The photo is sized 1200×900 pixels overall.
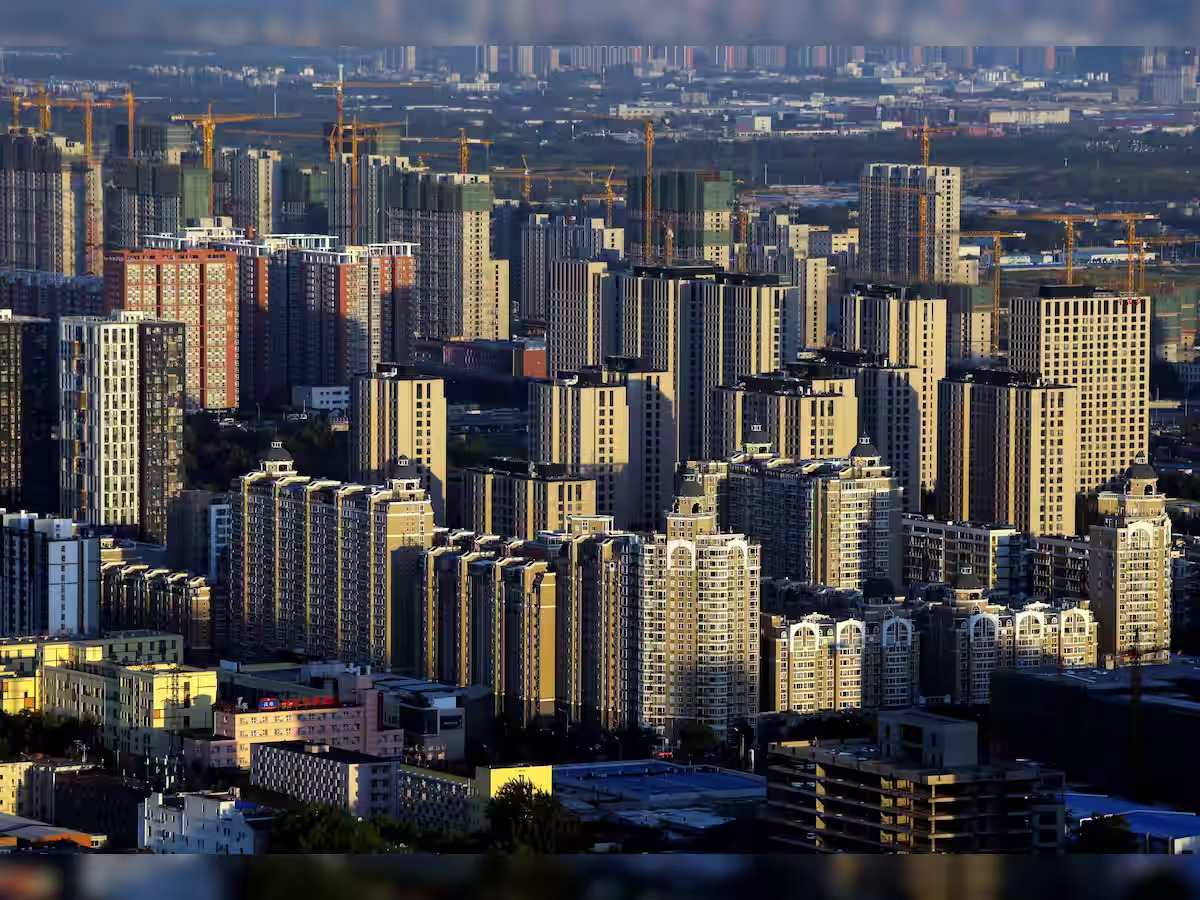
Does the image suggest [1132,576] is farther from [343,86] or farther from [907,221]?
[907,221]

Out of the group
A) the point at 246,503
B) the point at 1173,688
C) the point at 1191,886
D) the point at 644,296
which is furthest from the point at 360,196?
the point at 1191,886

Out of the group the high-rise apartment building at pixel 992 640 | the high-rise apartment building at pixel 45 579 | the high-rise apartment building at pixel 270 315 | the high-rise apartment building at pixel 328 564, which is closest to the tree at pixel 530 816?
the high-rise apartment building at pixel 992 640

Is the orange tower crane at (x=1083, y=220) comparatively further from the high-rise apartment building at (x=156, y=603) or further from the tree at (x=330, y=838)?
the tree at (x=330, y=838)

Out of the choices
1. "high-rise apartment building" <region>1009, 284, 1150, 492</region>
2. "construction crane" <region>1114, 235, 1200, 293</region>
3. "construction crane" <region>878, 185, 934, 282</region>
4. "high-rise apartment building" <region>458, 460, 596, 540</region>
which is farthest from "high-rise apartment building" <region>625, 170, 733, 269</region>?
"high-rise apartment building" <region>458, 460, 596, 540</region>

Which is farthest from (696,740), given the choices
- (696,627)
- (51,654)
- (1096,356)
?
(1096,356)

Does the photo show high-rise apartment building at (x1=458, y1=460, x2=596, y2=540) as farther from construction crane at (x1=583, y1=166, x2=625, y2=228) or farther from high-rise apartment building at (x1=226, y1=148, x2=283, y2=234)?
high-rise apartment building at (x1=226, y1=148, x2=283, y2=234)

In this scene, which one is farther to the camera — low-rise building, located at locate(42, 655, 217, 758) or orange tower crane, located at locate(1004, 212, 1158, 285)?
orange tower crane, located at locate(1004, 212, 1158, 285)
